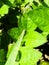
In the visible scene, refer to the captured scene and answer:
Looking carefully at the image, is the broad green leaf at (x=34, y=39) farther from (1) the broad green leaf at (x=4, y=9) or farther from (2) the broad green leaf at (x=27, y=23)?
(1) the broad green leaf at (x=4, y=9)

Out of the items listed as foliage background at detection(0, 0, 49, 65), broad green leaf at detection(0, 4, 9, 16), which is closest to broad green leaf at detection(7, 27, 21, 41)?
foliage background at detection(0, 0, 49, 65)

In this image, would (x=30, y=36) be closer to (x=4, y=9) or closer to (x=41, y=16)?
(x=41, y=16)

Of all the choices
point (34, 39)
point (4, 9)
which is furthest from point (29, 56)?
point (4, 9)

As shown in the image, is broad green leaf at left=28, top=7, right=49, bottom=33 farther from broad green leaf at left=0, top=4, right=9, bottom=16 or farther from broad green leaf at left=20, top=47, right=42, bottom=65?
broad green leaf at left=0, top=4, right=9, bottom=16

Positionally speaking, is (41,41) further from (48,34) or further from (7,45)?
(7,45)

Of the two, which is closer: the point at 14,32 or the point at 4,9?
the point at 14,32
